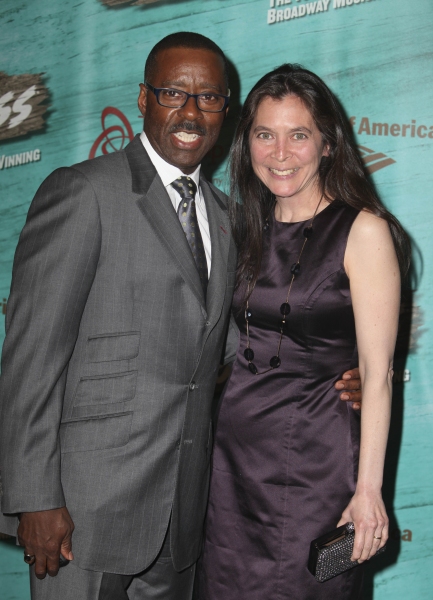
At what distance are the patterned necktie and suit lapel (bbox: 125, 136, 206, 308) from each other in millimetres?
85

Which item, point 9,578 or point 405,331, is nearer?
point 405,331

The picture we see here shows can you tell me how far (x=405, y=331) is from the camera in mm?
2678

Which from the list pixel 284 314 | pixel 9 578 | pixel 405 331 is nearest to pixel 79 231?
pixel 284 314

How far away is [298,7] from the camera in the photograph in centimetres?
265

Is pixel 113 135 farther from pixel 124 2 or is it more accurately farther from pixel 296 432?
pixel 296 432

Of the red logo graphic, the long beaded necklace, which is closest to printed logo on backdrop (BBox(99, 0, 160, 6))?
the red logo graphic

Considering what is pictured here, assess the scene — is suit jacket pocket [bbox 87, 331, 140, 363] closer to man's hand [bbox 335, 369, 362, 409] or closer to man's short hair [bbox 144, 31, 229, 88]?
man's hand [bbox 335, 369, 362, 409]

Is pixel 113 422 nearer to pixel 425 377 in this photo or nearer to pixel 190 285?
pixel 190 285

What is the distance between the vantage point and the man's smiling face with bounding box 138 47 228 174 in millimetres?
1874

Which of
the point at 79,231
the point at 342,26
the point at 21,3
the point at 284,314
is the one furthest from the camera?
the point at 21,3

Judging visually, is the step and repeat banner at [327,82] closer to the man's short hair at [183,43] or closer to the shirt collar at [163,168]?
the man's short hair at [183,43]

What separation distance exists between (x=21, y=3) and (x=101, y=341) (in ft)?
6.76

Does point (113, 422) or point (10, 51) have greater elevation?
point (10, 51)

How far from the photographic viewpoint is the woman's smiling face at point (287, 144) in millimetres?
1903
